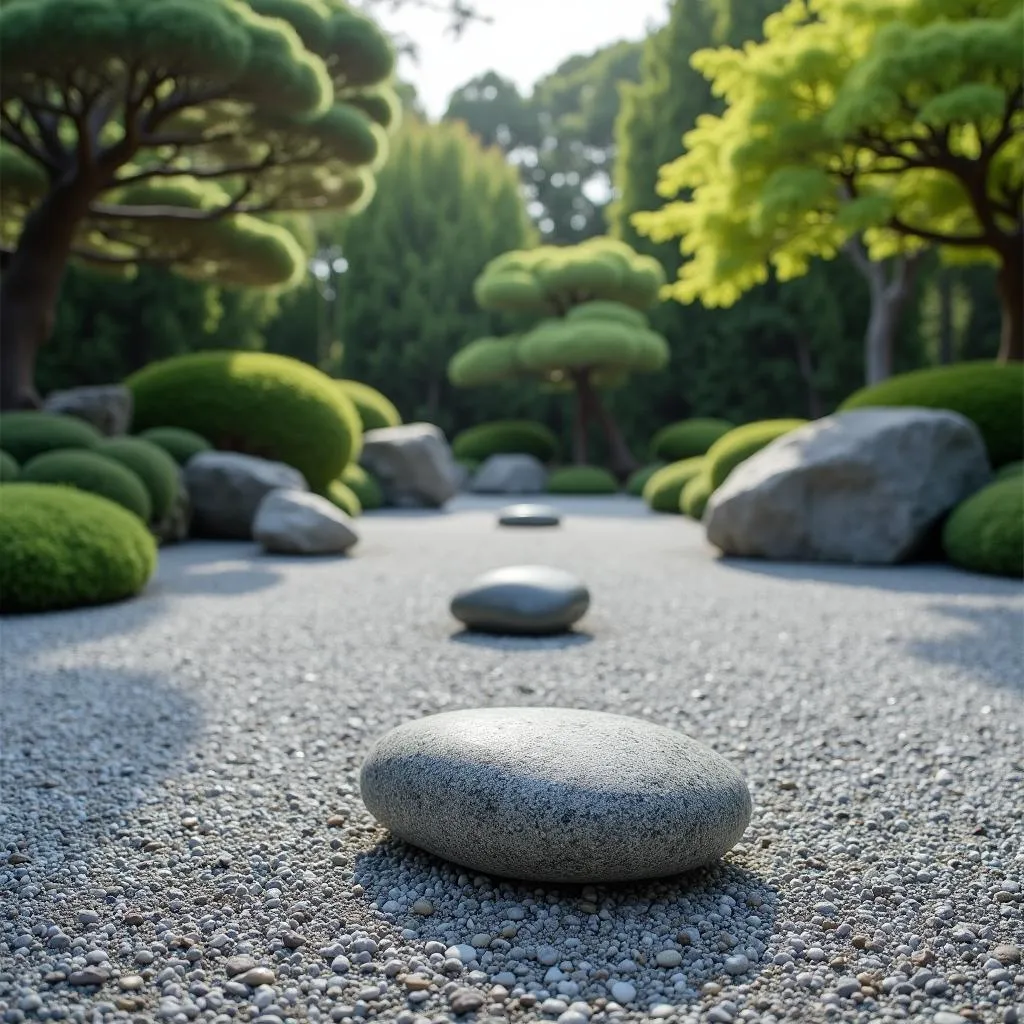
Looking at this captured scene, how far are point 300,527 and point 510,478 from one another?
10028 millimetres

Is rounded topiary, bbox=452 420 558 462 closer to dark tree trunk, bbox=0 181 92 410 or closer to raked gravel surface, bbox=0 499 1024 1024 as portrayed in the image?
dark tree trunk, bbox=0 181 92 410

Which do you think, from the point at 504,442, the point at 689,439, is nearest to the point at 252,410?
the point at 689,439

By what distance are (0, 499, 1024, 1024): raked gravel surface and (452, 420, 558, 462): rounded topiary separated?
48.2 feet

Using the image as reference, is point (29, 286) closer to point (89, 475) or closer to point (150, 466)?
point (150, 466)

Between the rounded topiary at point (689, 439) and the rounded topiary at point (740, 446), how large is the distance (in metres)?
7.33

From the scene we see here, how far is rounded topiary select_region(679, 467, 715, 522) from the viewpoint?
10375 mm

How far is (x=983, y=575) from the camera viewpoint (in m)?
6.33

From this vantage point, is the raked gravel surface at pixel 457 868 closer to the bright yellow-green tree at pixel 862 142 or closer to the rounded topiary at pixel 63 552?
the rounded topiary at pixel 63 552

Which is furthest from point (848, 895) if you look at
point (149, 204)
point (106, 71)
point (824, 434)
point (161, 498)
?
point (149, 204)

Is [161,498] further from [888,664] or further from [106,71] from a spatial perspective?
[888,664]

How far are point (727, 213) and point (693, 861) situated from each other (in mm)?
9225

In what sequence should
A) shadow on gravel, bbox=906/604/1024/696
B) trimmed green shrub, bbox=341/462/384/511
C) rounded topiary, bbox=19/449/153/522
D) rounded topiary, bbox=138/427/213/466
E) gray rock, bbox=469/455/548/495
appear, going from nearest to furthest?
shadow on gravel, bbox=906/604/1024/696
rounded topiary, bbox=19/449/153/522
rounded topiary, bbox=138/427/213/466
trimmed green shrub, bbox=341/462/384/511
gray rock, bbox=469/455/548/495

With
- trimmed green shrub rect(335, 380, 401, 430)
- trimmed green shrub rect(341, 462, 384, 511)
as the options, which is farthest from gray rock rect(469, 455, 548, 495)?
trimmed green shrub rect(341, 462, 384, 511)

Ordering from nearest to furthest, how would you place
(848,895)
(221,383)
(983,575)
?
(848,895) < (983,575) < (221,383)
